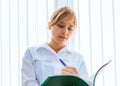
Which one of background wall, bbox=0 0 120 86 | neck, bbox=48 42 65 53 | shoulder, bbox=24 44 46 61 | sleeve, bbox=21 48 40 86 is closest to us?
sleeve, bbox=21 48 40 86

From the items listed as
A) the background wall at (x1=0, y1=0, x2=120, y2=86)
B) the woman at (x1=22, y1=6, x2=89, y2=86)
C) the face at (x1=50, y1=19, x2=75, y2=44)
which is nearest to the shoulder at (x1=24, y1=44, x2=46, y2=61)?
the woman at (x1=22, y1=6, x2=89, y2=86)

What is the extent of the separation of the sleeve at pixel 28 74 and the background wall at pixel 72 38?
2.11ft

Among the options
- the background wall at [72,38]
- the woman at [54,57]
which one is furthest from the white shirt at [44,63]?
the background wall at [72,38]

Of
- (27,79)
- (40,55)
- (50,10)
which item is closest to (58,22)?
(40,55)

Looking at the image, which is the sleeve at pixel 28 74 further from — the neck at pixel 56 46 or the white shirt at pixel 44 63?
the neck at pixel 56 46

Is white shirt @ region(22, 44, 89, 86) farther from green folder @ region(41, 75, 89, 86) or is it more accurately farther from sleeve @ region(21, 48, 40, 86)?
green folder @ region(41, 75, 89, 86)

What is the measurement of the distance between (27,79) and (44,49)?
10.0 inches

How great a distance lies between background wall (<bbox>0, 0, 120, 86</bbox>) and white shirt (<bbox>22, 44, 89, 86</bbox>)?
Result: 0.52 metres

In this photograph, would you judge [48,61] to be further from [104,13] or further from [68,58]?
[104,13]

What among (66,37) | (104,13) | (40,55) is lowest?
(40,55)

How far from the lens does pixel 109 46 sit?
2.24 metres

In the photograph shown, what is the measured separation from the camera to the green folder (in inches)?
48.0

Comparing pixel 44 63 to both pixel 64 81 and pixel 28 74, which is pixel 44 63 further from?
pixel 64 81

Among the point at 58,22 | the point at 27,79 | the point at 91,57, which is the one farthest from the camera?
the point at 91,57
